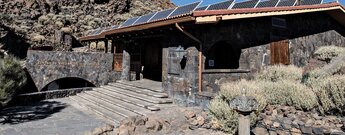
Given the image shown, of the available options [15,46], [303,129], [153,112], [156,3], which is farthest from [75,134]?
[156,3]

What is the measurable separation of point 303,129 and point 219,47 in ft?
25.3

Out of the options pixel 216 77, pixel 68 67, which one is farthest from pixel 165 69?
pixel 68 67

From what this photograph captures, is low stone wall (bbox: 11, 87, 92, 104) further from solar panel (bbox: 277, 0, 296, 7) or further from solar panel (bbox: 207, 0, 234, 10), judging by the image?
solar panel (bbox: 277, 0, 296, 7)

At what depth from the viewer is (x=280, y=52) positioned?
1347 cm

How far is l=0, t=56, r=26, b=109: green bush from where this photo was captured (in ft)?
35.9

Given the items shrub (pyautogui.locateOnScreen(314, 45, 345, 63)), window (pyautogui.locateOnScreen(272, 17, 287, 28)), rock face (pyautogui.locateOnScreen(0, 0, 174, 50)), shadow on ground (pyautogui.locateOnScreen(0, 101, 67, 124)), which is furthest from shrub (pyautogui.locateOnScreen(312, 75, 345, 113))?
rock face (pyautogui.locateOnScreen(0, 0, 174, 50))

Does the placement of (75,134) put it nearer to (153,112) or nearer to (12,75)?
(153,112)

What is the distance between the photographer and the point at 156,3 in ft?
143

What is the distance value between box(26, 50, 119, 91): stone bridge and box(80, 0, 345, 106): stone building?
2.86 ft

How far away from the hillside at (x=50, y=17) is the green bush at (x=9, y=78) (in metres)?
10.9

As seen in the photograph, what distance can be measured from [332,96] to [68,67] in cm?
1430

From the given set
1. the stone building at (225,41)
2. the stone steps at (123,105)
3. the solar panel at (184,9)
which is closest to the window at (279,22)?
the stone building at (225,41)

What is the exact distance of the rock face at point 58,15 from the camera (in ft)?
94.1

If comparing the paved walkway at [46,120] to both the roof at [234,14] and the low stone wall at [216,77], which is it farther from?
the roof at [234,14]
